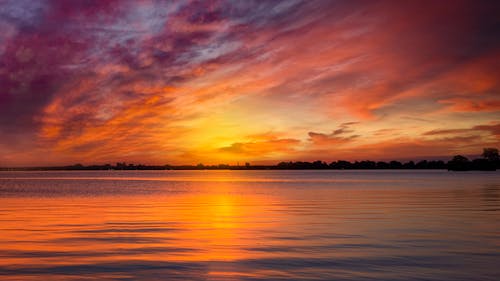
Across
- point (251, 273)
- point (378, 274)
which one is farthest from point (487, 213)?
point (251, 273)

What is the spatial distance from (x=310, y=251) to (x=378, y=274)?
4470 mm

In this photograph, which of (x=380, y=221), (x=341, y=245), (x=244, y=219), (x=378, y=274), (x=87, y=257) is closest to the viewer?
(x=378, y=274)

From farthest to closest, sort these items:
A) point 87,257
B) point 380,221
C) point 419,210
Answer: point 419,210 < point 380,221 < point 87,257

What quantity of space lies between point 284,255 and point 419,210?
2219 cm

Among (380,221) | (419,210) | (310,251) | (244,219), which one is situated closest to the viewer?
(310,251)

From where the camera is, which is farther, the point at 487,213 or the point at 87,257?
the point at 487,213

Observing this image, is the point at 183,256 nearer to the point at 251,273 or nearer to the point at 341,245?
the point at 251,273

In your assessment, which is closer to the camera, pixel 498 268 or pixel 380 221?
pixel 498 268

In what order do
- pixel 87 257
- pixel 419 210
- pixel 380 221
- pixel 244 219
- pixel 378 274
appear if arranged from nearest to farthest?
pixel 378 274
pixel 87 257
pixel 380 221
pixel 244 219
pixel 419 210

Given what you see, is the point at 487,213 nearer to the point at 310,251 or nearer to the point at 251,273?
the point at 310,251

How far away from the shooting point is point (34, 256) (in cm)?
1834

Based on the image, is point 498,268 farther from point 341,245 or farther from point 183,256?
point 183,256

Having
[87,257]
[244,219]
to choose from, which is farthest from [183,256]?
[244,219]

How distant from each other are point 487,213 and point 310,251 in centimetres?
2023
